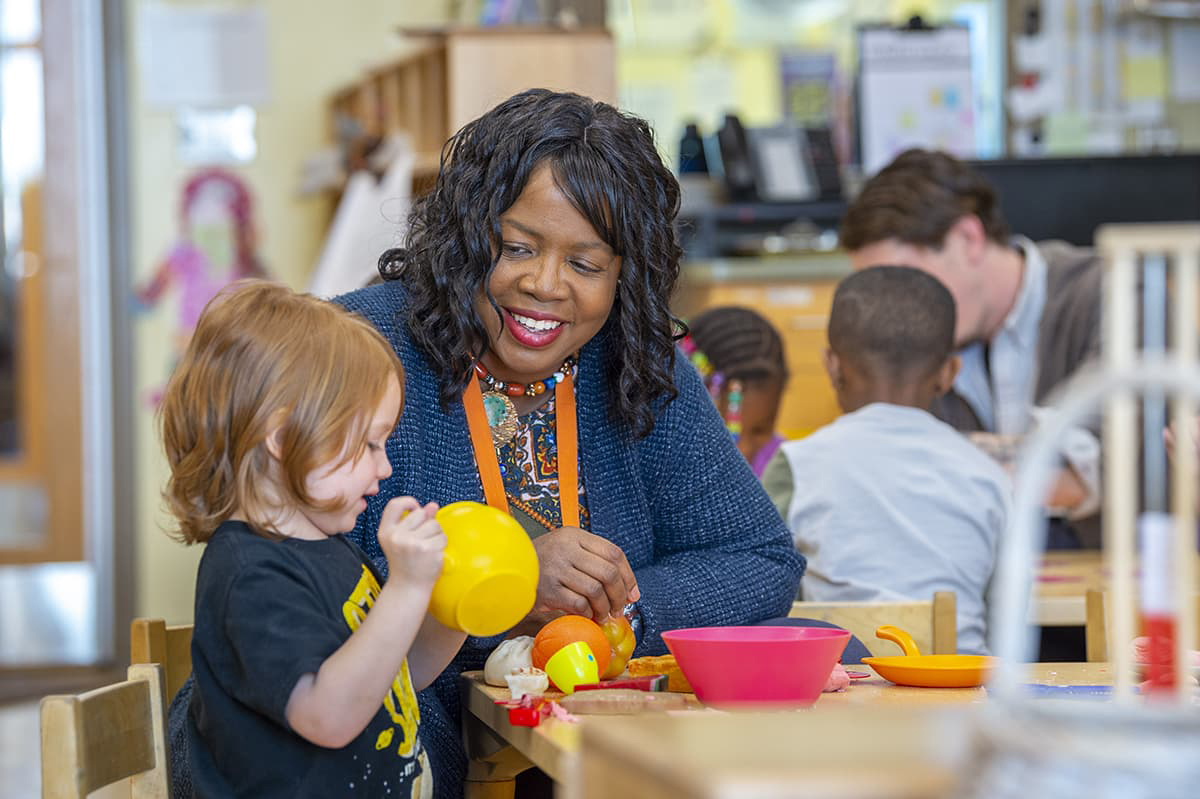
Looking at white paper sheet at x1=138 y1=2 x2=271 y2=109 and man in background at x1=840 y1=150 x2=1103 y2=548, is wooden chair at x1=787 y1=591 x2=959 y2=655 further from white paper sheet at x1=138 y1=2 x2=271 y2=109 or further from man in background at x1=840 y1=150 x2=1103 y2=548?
white paper sheet at x1=138 y1=2 x2=271 y2=109

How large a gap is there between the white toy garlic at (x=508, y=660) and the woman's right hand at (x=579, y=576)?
0.10 metres

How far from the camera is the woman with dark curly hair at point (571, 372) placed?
1.79 m

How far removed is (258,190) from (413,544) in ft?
13.1

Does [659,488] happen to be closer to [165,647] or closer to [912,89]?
[165,647]

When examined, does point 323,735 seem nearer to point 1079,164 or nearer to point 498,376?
point 498,376

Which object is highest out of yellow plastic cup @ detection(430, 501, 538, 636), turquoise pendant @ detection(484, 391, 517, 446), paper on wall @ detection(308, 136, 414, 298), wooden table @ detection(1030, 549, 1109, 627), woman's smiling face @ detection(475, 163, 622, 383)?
paper on wall @ detection(308, 136, 414, 298)

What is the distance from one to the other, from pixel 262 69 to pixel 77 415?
52.0 inches

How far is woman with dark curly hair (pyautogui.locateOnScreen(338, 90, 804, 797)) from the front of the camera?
1.79 m

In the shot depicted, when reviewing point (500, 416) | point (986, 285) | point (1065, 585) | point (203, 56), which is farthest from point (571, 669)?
point (203, 56)

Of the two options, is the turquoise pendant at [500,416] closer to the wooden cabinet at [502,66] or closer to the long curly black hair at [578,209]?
the long curly black hair at [578,209]

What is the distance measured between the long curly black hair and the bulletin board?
9.65 feet

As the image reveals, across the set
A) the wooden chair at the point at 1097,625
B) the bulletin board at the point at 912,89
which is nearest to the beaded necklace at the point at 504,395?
the wooden chair at the point at 1097,625

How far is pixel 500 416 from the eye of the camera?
73.8 inches

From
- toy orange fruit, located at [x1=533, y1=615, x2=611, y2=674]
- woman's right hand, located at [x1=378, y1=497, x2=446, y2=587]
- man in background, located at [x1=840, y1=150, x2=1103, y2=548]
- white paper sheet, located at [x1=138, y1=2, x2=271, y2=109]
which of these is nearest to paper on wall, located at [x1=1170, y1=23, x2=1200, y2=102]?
man in background, located at [x1=840, y1=150, x2=1103, y2=548]
